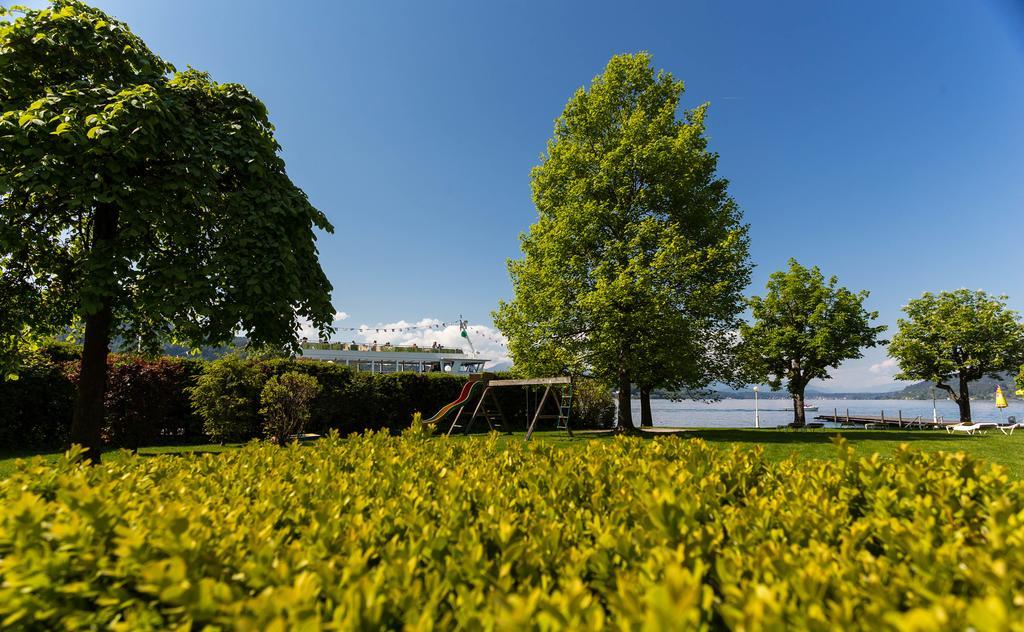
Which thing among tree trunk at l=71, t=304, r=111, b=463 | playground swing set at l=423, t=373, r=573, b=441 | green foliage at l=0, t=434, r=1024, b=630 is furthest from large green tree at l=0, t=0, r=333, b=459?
playground swing set at l=423, t=373, r=573, b=441

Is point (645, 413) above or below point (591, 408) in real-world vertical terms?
Result: below

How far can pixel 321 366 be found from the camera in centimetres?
1841

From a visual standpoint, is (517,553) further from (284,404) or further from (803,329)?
(803,329)

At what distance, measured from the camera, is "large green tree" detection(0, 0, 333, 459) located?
7395 millimetres

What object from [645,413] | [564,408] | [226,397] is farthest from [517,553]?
[645,413]

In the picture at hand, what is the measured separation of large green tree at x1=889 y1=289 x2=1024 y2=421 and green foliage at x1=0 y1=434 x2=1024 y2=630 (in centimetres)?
3884

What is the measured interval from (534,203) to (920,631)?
759 inches

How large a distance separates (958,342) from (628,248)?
30.4 metres

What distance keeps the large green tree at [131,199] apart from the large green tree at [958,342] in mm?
39437

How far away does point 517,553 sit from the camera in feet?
5.89

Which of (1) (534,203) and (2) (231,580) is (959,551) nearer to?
(2) (231,580)

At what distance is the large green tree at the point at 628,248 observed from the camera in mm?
15570

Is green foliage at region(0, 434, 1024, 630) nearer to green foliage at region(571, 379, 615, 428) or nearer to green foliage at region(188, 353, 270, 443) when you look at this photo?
green foliage at region(188, 353, 270, 443)

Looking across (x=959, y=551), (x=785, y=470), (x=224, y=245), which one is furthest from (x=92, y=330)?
(x=959, y=551)
